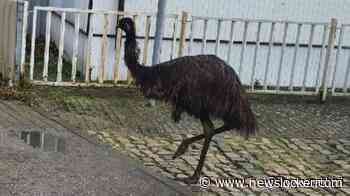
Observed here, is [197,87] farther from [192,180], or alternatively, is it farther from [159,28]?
[159,28]

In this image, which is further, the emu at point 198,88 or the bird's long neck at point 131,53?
the bird's long neck at point 131,53

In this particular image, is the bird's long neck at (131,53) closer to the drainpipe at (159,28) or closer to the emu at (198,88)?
the emu at (198,88)

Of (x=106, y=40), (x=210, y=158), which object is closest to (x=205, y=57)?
(x=210, y=158)

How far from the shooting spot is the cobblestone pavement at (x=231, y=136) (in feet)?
23.8

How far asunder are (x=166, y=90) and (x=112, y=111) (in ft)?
10.4

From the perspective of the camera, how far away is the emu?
636cm

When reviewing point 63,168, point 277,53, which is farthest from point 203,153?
point 277,53

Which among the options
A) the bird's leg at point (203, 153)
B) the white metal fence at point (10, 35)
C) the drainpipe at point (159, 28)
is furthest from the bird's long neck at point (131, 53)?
the white metal fence at point (10, 35)

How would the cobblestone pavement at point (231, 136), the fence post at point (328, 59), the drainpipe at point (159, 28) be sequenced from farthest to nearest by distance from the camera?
1. the fence post at point (328, 59)
2. the drainpipe at point (159, 28)
3. the cobblestone pavement at point (231, 136)

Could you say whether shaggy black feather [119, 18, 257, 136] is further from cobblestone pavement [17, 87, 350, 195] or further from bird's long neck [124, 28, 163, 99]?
cobblestone pavement [17, 87, 350, 195]

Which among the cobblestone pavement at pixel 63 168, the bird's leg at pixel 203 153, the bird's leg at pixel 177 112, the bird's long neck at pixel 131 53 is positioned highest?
the bird's long neck at pixel 131 53

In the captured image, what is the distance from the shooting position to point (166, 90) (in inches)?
251

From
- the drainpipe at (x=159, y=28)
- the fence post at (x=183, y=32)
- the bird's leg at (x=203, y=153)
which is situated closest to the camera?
the bird's leg at (x=203, y=153)

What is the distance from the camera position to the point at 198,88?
6355 mm
